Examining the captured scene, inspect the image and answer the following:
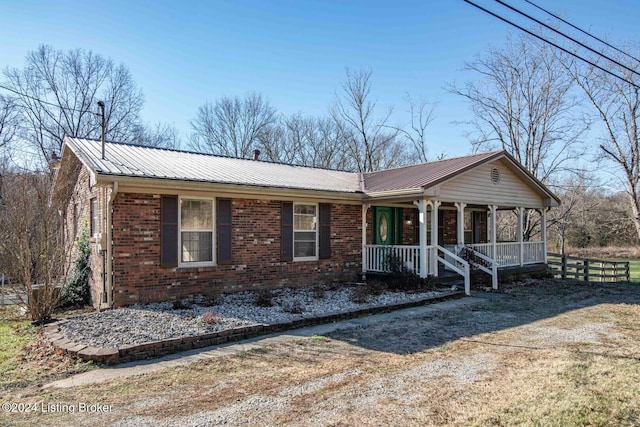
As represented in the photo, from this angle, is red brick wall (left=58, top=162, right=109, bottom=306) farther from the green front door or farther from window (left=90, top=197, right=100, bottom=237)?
the green front door

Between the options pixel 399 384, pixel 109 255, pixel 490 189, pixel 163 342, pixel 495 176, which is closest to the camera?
pixel 399 384

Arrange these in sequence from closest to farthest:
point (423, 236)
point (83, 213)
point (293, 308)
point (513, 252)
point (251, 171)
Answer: point (293, 308), point (423, 236), point (83, 213), point (251, 171), point (513, 252)

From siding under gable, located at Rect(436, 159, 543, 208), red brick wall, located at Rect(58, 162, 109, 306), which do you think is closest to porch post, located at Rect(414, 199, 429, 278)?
siding under gable, located at Rect(436, 159, 543, 208)

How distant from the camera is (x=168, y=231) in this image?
8852mm

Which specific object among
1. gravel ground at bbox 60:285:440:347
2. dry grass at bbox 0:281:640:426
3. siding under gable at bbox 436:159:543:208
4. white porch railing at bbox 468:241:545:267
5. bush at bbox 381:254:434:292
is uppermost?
siding under gable at bbox 436:159:543:208

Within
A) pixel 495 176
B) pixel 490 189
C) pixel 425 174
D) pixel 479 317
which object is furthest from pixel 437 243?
pixel 479 317

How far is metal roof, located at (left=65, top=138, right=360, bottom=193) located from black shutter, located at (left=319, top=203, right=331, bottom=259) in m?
0.61

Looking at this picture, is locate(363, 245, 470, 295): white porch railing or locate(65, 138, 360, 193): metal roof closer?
locate(65, 138, 360, 193): metal roof

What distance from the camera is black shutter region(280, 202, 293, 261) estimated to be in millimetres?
10750

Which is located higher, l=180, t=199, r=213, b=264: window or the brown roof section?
the brown roof section

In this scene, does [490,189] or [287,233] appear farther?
[490,189]

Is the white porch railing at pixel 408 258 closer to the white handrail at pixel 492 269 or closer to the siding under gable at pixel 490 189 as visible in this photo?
the white handrail at pixel 492 269

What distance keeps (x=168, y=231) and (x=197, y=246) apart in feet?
2.76

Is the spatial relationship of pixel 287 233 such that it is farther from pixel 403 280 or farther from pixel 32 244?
pixel 32 244
